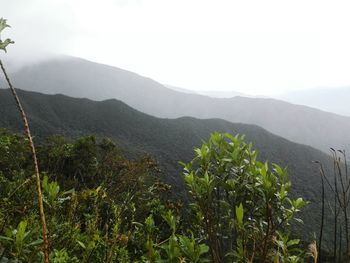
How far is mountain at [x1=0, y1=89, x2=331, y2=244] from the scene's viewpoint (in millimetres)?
54906

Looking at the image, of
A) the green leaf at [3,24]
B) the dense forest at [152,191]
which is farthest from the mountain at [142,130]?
the green leaf at [3,24]

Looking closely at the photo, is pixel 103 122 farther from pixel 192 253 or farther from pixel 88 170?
pixel 192 253

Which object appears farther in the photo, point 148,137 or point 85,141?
point 148,137

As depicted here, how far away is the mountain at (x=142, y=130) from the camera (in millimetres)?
54906

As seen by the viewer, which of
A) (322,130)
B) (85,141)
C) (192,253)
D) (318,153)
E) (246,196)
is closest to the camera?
(192,253)

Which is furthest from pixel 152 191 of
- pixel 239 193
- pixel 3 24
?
pixel 3 24

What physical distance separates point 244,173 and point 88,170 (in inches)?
562

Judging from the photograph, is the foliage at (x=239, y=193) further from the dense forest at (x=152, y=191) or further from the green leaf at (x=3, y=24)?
the green leaf at (x=3, y=24)

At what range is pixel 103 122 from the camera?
65938 mm

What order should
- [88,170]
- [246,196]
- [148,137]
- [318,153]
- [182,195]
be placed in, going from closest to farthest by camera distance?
1. [246,196]
2. [88,170]
3. [182,195]
4. [148,137]
5. [318,153]

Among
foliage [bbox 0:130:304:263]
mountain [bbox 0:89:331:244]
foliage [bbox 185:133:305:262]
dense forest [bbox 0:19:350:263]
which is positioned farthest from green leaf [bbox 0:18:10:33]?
mountain [bbox 0:89:331:244]

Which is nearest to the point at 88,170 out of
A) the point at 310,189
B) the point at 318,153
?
the point at 310,189

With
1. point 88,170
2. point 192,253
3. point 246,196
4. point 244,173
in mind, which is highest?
point 244,173

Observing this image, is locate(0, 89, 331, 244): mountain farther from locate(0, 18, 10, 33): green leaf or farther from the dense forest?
locate(0, 18, 10, 33): green leaf
